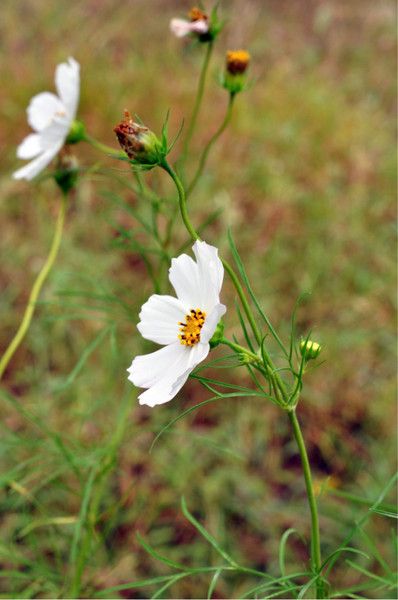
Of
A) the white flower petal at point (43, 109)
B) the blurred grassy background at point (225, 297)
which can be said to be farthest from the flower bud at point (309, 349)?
the white flower petal at point (43, 109)

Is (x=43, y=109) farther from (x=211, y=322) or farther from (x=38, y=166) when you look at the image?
(x=211, y=322)

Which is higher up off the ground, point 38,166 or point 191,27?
point 191,27

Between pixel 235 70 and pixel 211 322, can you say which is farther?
pixel 235 70

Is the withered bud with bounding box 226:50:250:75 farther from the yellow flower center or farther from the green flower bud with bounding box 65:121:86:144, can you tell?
the yellow flower center

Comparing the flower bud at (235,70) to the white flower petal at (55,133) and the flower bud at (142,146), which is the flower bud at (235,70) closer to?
the white flower petal at (55,133)

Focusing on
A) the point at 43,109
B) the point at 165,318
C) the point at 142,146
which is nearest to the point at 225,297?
the point at 43,109

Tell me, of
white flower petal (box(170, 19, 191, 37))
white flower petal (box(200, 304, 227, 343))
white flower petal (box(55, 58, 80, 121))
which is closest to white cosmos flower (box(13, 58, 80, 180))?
white flower petal (box(55, 58, 80, 121))
